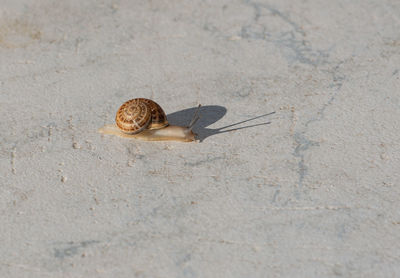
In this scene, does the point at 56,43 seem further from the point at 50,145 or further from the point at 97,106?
the point at 50,145

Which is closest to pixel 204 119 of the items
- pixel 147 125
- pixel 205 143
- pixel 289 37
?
pixel 205 143

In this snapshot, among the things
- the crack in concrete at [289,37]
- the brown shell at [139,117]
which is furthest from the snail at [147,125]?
the crack in concrete at [289,37]

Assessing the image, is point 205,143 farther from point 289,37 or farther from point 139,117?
point 289,37

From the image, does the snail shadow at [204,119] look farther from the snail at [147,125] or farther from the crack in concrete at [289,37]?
the crack in concrete at [289,37]

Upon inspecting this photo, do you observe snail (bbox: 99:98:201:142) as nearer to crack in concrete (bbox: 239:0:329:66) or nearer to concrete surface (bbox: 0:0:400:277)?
concrete surface (bbox: 0:0:400:277)

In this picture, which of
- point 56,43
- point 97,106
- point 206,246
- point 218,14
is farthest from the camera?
point 218,14

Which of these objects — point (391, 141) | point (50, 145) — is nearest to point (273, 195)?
point (391, 141)
